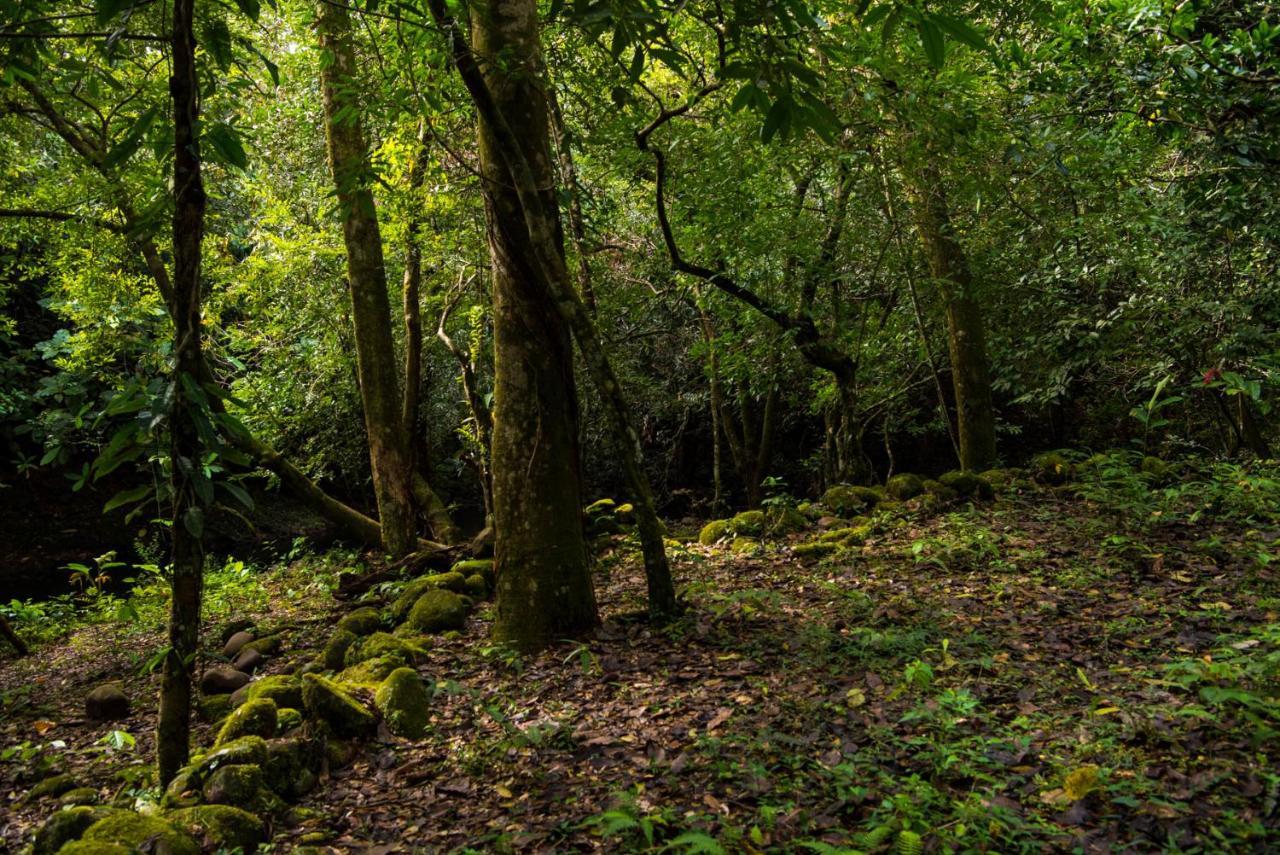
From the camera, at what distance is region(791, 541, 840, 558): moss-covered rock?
667 cm

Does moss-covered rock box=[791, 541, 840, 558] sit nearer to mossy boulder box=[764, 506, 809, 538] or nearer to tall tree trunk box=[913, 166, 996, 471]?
mossy boulder box=[764, 506, 809, 538]

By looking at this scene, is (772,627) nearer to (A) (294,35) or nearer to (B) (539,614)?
(B) (539,614)

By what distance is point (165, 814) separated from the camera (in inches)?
120

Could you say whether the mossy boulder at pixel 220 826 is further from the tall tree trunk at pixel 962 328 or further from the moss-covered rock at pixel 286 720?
the tall tree trunk at pixel 962 328

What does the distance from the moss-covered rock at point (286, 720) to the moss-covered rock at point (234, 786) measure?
61 cm

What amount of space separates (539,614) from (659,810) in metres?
2.03

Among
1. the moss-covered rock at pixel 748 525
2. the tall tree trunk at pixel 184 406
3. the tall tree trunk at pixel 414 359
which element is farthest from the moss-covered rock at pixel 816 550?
the tall tree trunk at pixel 184 406

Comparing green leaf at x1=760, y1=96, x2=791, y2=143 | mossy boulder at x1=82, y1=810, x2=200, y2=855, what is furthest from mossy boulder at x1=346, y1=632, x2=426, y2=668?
green leaf at x1=760, y1=96, x2=791, y2=143

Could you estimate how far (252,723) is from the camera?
3.82m

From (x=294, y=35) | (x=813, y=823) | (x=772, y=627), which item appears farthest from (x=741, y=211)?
(x=813, y=823)

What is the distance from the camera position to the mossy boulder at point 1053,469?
26.0 ft

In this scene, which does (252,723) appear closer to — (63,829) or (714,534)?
(63,829)

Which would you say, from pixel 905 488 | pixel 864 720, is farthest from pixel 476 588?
pixel 905 488

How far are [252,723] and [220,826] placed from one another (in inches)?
36.5
